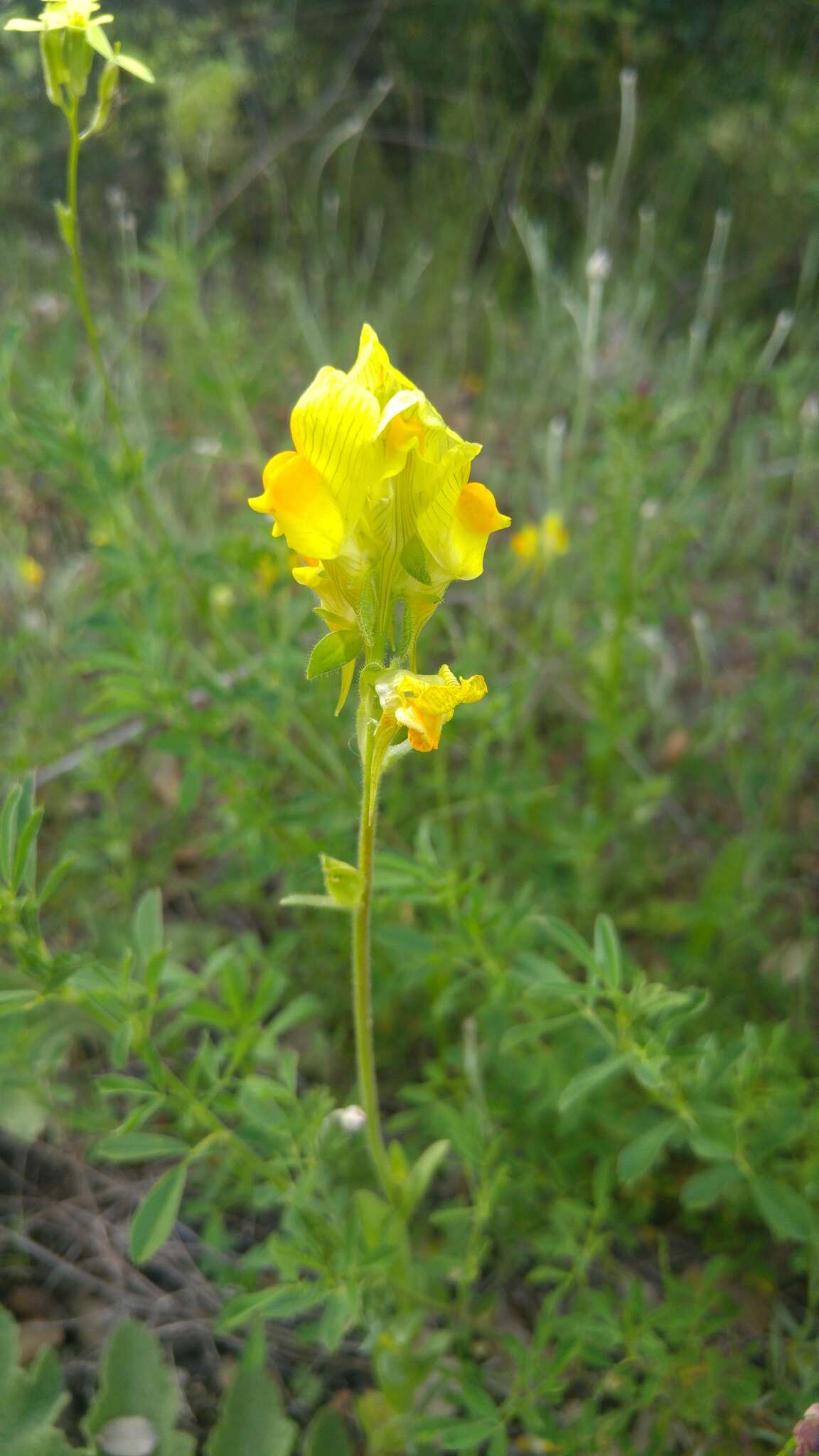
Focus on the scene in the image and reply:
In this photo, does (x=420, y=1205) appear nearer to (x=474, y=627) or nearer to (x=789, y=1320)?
(x=789, y=1320)

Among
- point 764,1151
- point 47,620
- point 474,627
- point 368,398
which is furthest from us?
point 47,620

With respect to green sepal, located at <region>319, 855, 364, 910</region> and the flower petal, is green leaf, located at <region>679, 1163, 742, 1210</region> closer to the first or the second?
green sepal, located at <region>319, 855, 364, 910</region>

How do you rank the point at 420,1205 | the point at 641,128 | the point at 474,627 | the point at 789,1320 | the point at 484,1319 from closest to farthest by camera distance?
the point at 789,1320 → the point at 484,1319 → the point at 420,1205 → the point at 474,627 → the point at 641,128

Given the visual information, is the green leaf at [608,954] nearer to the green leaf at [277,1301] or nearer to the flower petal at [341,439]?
the green leaf at [277,1301]

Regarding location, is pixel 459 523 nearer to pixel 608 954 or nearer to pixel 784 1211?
pixel 608 954

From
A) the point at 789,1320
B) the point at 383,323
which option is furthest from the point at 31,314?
the point at 789,1320

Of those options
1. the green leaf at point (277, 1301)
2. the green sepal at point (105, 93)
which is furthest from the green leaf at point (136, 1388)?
the green sepal at point (105, 93)
